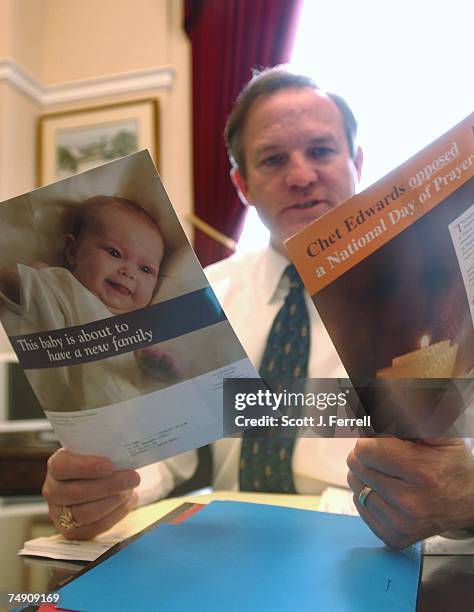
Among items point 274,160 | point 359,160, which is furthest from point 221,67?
point 274,160

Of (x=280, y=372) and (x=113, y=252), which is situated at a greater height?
(x=113, y=252)

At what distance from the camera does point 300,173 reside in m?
0.91

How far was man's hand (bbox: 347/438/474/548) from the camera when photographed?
16.0 inches

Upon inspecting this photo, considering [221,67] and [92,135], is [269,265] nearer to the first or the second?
[221,67]

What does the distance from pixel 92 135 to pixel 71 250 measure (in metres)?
2.38

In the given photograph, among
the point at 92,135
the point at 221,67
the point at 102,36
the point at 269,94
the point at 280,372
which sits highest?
the point at 102,36

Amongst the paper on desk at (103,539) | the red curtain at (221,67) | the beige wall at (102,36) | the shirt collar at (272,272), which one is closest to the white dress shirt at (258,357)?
the shirt collar at (272,272)

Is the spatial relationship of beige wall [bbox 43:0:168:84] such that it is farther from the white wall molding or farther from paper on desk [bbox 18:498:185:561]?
paper on desk [bbox 18:498:185:561]

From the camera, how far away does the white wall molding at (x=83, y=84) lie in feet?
8.07

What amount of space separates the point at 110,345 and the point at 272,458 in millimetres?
504

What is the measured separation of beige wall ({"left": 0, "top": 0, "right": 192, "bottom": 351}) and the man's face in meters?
1.54

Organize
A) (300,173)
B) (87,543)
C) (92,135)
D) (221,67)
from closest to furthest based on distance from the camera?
(87,543), (300,173), (221,67), (92,135)

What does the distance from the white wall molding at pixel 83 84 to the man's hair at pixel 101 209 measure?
7.70 feet

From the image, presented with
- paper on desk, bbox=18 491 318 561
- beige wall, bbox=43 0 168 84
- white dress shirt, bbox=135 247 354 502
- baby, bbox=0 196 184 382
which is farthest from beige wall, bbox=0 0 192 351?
baby, bbox=0 196 184 382
